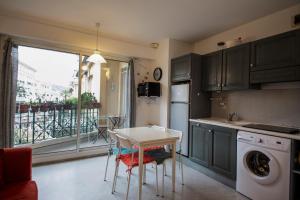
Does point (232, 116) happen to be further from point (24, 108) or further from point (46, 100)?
point (24, 108)

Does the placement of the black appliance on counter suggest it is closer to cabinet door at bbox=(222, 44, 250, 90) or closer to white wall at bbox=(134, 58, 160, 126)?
white wall at bbox=(134, 58, 160, 126)

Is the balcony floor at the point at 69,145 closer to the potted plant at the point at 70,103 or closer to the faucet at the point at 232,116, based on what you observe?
the potted plant at the point at 70,103

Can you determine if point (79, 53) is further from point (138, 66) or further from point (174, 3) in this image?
point (174, 3)

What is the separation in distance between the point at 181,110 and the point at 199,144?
75cm

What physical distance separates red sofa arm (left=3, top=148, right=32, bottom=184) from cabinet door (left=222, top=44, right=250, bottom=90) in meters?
2.97

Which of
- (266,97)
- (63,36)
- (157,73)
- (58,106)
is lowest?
(58,106)

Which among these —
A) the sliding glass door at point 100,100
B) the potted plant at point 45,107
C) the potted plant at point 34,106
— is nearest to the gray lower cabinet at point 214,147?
the sliding glass door at point 100,100

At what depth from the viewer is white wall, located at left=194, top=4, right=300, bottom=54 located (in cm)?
254

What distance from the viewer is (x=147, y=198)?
7.27 ft

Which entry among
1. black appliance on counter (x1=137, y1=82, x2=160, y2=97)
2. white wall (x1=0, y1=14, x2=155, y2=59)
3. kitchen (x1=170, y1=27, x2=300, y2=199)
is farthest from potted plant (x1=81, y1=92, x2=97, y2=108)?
kitchen (x1=170, y1=27, x2=300, y2=199)

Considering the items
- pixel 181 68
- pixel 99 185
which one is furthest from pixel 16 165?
pixel 181 68

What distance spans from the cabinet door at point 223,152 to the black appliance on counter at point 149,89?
1.60m

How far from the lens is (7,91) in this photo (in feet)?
9.55

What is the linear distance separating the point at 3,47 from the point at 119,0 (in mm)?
2187
